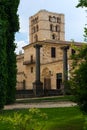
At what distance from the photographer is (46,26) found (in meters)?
115

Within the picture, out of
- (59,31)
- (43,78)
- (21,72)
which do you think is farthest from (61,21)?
(43,78)

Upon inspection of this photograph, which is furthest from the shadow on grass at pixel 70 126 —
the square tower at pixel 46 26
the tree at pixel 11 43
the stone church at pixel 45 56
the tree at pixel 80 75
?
Result: the square tower at pixel 46 26

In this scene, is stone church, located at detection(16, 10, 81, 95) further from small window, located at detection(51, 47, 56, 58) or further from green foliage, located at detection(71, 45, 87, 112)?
green foliage, located at detection(71, 45, 87, 112)

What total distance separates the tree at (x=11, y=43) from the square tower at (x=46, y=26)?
84.9 metres

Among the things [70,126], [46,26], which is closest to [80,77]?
[70,126]

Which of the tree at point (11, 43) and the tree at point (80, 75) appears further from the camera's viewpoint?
the tree at point (11, 43)

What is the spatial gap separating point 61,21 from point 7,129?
10995 cm

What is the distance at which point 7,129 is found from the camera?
38.1ft

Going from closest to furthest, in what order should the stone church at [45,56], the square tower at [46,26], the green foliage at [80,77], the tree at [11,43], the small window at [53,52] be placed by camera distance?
the green foliage at [80,77] < the tree at [11,43] < the stone church at [45,56] < the small window at [53,52] < the square tower at [46,26]

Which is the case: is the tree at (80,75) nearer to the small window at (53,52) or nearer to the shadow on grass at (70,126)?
the shadow on grass at (70,126)

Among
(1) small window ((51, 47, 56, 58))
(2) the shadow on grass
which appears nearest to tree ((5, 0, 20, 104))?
(2) the shadow on grass

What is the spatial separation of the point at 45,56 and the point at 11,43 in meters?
46.7

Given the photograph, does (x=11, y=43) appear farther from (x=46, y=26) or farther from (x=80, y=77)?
(x=46, y=26)

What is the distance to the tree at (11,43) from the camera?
25144mm
